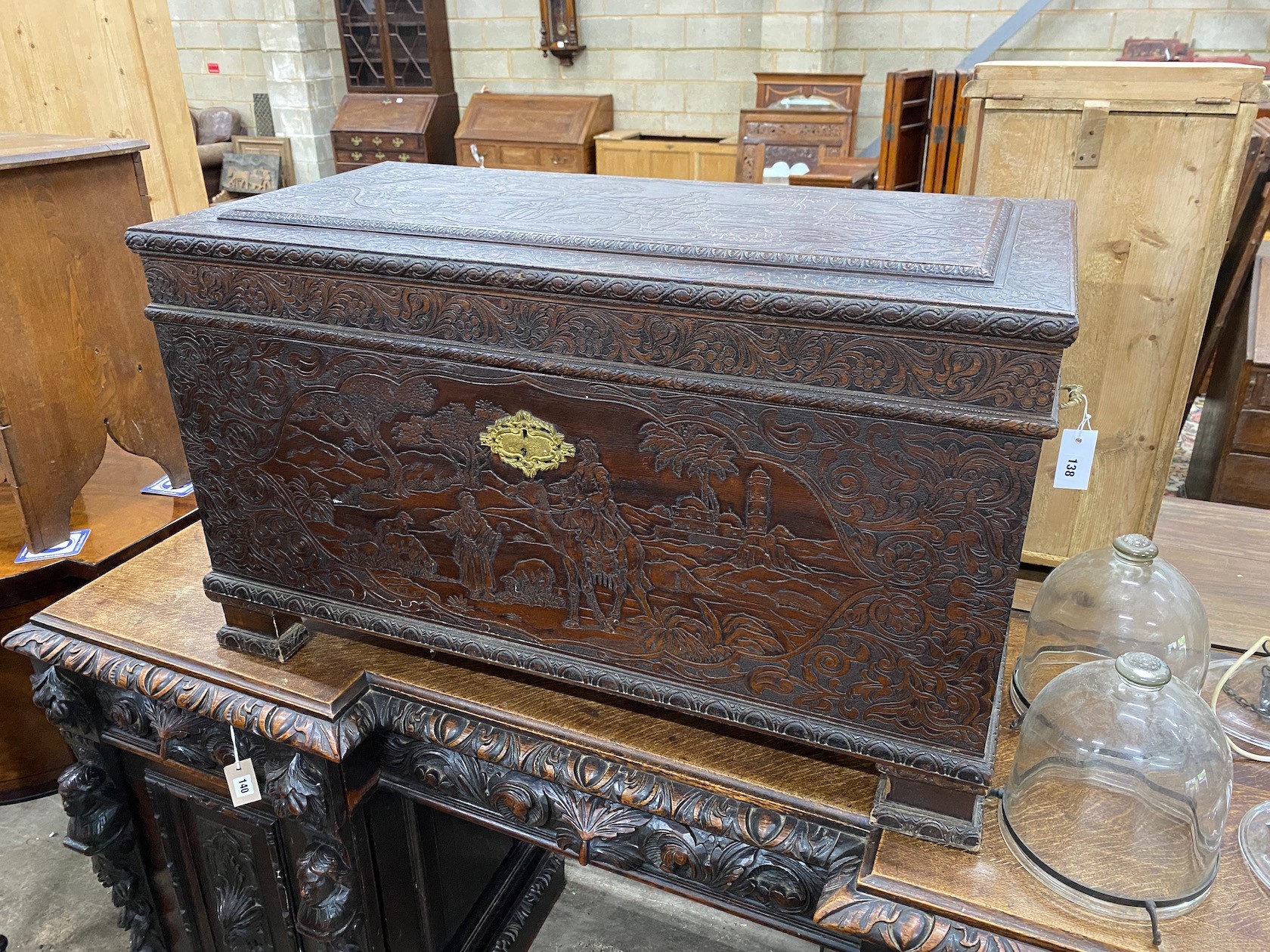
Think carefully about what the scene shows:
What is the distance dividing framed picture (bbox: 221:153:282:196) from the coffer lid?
6.09 m

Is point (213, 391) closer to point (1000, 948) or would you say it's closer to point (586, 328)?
point (586, 328)

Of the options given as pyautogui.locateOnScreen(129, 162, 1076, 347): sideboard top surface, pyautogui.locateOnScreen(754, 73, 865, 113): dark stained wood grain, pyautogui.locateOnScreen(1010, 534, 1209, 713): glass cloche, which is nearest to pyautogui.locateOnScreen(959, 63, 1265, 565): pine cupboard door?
pyautogui.locateOnScreen(129, 162, 1076, 347): sideboard top surface

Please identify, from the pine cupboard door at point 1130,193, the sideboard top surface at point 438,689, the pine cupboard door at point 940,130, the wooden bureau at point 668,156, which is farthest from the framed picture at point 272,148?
the pine cupboard door at point 1130,193

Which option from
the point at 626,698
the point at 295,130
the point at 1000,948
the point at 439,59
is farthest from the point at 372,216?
the point at 295,130

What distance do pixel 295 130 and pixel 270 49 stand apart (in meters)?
0.56

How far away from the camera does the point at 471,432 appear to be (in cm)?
93

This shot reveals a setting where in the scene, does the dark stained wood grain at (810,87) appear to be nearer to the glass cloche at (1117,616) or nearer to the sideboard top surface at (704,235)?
the sideboard top surface at (704,235)

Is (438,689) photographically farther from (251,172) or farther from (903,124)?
(251,172)

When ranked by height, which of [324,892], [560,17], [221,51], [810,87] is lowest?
[324,892]

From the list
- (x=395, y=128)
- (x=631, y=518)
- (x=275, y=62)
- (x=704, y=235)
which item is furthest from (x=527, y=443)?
(x=275, y=62)

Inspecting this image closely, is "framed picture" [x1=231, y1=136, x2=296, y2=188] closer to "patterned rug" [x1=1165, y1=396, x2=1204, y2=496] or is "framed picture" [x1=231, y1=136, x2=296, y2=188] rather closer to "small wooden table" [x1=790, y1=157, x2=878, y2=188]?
"small wooden table" [x1=790, y1=157, x2=878, y2=188]

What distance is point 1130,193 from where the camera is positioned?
3.84ft

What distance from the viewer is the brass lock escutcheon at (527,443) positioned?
896mm

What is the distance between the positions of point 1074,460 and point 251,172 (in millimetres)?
6890
